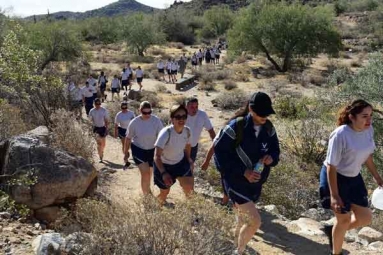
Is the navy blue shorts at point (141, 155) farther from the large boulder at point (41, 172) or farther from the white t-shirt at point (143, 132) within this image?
the large boulder at point (41, 172)

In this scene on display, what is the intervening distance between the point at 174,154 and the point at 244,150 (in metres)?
1.54

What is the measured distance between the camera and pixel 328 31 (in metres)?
35.8

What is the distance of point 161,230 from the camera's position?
381 centimetres

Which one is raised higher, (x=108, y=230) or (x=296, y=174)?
(x=108, y=230)

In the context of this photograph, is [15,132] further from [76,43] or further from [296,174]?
[76,43]

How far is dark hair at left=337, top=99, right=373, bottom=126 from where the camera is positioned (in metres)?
4.52

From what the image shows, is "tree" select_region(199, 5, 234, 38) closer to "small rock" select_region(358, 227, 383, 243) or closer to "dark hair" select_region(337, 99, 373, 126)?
"small rock" select_region(358, 227, 383, 243)

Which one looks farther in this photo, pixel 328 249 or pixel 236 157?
pixel 328 249

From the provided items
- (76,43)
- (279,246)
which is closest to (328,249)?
(279,246)

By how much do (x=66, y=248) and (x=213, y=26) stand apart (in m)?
69.1

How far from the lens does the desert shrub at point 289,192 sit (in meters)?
8.65

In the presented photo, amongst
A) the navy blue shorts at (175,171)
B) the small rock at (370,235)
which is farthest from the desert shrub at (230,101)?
the navy blue shorts at (175,171)

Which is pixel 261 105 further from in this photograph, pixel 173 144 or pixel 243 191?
pixel 173 144

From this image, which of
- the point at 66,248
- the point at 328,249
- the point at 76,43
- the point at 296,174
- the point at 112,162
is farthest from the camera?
the point at 76,43
